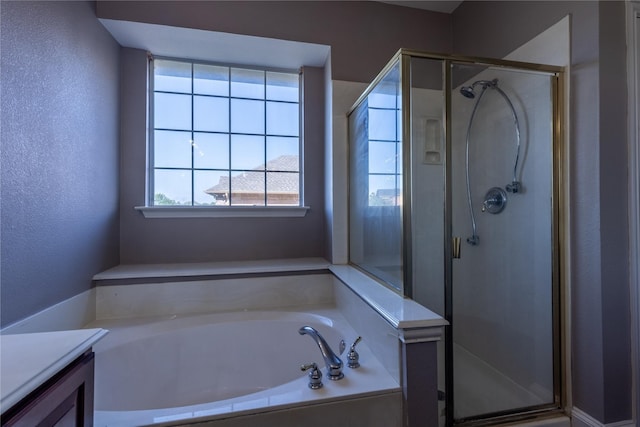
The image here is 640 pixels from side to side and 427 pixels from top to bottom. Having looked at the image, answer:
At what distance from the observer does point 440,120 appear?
57.8 inches

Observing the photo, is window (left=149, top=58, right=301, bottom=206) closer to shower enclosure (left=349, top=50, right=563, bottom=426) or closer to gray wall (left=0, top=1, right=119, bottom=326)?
gray wall (left=0, top=1, right=119, bottom=326)

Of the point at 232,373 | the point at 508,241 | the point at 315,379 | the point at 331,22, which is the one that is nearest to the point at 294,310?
the point at 232,373

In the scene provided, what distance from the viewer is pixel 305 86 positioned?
2.25m

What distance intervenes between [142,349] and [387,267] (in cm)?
132

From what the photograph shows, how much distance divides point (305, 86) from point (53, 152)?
63.3 inches

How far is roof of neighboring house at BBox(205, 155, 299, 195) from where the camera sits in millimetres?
2201

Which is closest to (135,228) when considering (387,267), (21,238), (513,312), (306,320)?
(21,238)

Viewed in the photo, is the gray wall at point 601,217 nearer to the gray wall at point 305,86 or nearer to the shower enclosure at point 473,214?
the shower enclosure at point 473,214

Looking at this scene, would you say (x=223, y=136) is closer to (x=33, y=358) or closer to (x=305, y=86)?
(x=305, y=86)

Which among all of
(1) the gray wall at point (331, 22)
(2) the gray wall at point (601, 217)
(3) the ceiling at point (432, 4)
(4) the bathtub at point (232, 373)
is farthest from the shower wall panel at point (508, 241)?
(3) the ceiling at point (432, 4)

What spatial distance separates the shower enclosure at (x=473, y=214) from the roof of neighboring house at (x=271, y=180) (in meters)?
0.64

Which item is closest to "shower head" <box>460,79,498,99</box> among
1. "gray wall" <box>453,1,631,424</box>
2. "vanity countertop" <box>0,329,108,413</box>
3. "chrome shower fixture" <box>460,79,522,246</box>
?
"chrome shower fixture" <box>460,79,522,246</box>

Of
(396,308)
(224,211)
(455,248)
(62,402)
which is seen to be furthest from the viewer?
(224,211)

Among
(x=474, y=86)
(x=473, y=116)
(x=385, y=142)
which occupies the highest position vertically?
(x=474, y=86)
